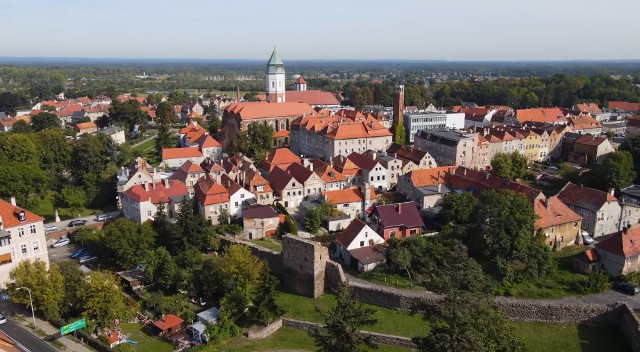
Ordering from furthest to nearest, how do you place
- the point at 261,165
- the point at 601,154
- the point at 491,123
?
the point at 491,123
the point at 601,154
the point at 261,165

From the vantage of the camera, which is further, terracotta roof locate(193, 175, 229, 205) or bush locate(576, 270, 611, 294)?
terracotta roof locate(193, 175, 229, 205)

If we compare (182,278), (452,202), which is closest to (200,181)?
(182,278)

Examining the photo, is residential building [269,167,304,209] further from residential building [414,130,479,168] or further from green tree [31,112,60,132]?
green tree [31,112,60,132]

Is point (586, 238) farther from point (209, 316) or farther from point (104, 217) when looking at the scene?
point (104, 217)

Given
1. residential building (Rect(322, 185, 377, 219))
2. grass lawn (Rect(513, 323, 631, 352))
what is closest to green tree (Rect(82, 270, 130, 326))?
residential building (Rect(322, 185, 377, 219))

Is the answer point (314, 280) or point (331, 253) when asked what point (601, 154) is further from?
point (314, 280)

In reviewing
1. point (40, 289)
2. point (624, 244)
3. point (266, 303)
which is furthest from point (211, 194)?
point (624, 244)
